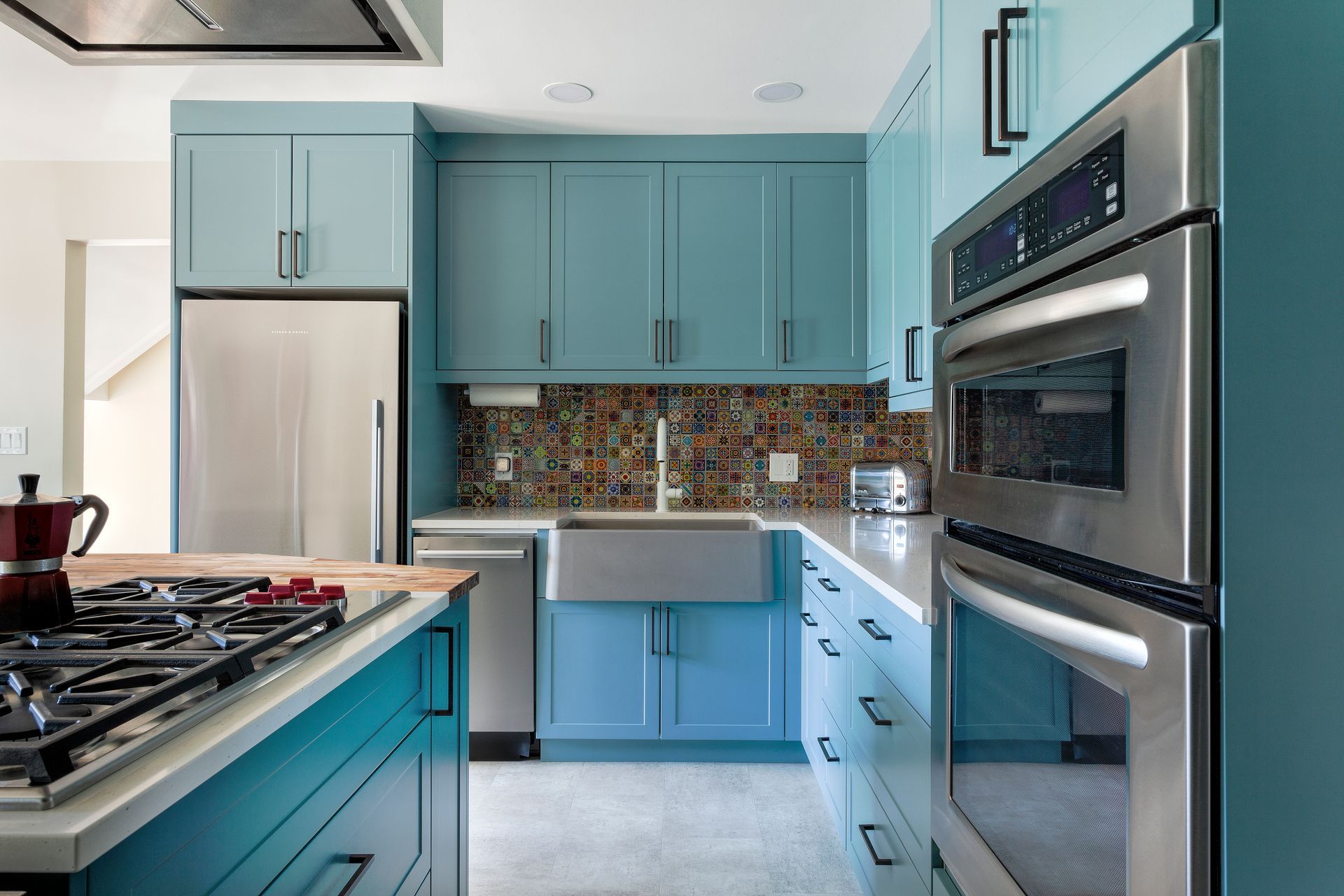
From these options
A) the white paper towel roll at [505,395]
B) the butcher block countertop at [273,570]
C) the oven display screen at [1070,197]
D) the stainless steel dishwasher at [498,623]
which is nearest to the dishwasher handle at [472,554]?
the stainless steel dishwasher at [498,623]

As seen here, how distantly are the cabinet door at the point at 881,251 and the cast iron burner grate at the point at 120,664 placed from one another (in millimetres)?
2066

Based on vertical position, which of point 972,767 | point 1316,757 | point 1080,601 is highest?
point 1080,601

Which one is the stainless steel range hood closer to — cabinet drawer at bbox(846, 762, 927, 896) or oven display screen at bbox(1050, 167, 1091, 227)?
oven display screen at bbox(1050, 167, 1091, 227)

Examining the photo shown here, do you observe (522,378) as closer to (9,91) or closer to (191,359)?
(191,359)

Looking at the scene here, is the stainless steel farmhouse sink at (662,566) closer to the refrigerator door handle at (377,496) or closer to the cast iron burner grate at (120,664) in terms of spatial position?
the refrigerator door handle at (377,496)

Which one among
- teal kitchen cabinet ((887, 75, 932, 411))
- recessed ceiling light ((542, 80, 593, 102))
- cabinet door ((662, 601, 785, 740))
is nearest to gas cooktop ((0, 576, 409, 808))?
cabinet door ((662, 601, 785, 740))

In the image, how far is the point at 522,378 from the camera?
293cm

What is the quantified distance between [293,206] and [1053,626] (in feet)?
9.04

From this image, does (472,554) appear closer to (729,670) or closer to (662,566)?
(662,566)

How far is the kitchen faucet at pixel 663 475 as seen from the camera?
3.02 metres

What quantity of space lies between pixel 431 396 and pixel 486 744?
1.28 m

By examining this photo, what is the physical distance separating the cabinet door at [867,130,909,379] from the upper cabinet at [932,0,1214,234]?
1.17 m

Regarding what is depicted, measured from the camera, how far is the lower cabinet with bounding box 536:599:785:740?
2.67 meters

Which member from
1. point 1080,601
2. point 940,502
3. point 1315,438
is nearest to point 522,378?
point 940,502
